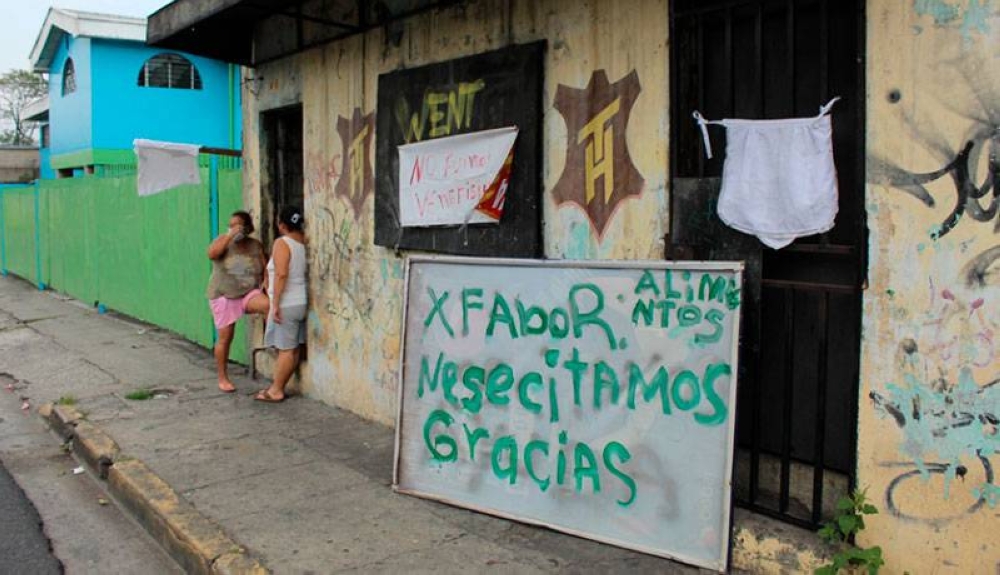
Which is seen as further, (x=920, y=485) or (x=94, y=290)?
(x=94, y=290)

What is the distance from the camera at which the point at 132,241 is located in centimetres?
1240

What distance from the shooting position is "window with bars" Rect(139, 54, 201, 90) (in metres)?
23.3

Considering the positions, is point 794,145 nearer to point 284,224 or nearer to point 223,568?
point 223,568

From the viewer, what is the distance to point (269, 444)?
19.7ft

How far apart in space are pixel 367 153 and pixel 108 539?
322cm

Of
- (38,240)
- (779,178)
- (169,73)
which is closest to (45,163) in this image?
(169,73)

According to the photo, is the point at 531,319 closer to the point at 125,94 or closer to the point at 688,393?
the point at 688,393

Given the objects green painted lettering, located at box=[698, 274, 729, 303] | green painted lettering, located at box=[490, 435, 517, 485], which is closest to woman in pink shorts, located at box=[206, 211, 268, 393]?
green painted lettering, located at box=[490, 435, 517, 485]

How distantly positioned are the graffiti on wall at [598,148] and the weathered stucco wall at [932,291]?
4.24ft

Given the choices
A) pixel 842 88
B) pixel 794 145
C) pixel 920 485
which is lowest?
pixel 920 485

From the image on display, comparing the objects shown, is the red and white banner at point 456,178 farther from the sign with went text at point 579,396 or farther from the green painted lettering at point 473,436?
the green painted lettering at point 473,436

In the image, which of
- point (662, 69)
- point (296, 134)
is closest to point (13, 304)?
point (296, 134)

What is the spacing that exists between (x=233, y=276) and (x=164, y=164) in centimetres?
146

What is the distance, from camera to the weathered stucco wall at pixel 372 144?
14.0ft
